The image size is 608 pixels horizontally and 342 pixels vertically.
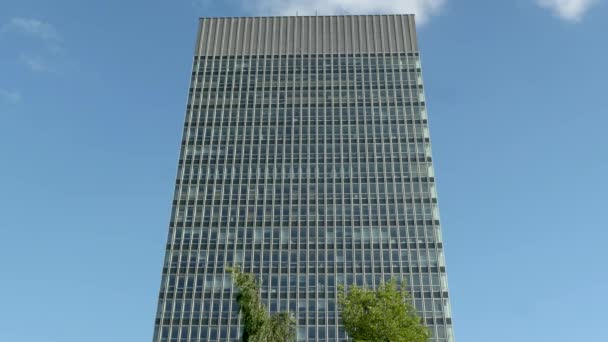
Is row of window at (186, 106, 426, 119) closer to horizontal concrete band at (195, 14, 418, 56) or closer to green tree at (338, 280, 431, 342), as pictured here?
horizontal concrete band at (195, 14, 418, 56)

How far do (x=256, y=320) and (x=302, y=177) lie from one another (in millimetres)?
64468

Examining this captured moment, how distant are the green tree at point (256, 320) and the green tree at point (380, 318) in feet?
21.1

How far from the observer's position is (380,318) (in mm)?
52156

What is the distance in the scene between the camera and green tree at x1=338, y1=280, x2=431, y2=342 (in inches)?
2035

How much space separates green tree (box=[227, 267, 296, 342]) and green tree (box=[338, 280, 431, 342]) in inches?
253

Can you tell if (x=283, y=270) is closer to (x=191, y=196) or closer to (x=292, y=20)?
(x=191, y=196)

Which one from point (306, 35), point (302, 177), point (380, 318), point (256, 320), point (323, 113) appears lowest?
point (256, 320)

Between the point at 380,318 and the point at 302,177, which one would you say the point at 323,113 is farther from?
the point at 380,318

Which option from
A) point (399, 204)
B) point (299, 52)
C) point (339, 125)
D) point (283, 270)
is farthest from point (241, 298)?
point (299, 52)

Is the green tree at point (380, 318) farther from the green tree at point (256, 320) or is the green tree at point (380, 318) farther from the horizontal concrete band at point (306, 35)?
the horizontal concrete band at point (306, 35)

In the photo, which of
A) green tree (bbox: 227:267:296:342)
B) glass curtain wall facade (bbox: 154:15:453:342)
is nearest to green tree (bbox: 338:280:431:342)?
green tree (bbox: 227:267:296:342)

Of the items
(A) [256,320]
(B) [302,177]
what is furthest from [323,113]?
(A) [256,320]

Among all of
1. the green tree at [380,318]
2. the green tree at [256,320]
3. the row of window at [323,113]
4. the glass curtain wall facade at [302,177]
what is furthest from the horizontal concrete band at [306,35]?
the green tree at [256,320]

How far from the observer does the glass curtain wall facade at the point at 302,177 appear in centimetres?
9869
